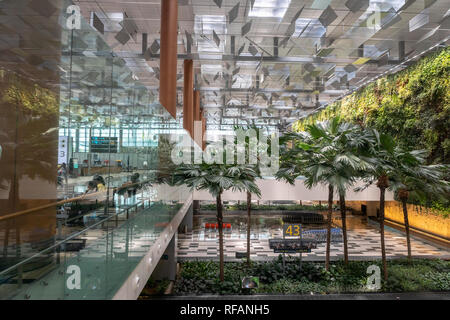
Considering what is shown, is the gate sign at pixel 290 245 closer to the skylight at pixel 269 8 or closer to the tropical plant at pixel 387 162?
the tropical plant at pixel 387 162

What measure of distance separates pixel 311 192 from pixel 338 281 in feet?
28.8

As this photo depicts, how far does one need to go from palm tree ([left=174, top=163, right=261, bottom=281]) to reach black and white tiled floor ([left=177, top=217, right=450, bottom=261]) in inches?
201

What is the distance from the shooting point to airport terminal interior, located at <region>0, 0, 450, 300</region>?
3.38 m

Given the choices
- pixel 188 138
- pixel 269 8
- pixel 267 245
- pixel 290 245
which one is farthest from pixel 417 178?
pixel 188 138

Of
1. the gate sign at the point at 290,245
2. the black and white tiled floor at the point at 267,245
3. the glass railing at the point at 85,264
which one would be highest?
the glass railing at the point at 85,264

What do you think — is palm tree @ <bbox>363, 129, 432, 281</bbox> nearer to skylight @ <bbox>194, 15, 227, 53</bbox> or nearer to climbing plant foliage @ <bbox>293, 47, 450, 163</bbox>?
climbing plant foliage @ <bbox>293, 47, 450, 163</bbox>

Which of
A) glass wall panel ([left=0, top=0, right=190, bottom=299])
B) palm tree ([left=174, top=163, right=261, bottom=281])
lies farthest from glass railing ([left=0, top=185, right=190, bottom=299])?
palm tree ([left=174, top=163, right=261, bottom=281])

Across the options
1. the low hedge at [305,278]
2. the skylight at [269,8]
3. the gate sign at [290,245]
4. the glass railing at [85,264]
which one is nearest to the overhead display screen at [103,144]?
the glass railing at [85,264]

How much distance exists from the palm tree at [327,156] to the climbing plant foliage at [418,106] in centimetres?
271

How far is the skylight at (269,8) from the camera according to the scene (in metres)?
10.3

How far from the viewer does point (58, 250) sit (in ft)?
8.39

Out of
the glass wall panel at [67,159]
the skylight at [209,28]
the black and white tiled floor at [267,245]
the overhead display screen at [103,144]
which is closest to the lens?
the glass wall panel at [67,159]
